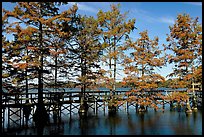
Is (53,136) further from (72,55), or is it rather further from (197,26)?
(197,26)

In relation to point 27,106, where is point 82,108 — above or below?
below

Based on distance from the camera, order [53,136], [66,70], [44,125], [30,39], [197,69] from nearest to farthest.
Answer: [53,136] → [44,125] → [30,39] → [66,70] → [197,69]

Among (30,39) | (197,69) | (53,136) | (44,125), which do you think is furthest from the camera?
(197,69)

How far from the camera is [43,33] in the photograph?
73.5 ft

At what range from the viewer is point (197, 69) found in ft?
93.2

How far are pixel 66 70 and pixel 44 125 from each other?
7738 millimetres

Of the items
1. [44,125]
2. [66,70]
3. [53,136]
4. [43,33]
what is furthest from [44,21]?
[53,136]

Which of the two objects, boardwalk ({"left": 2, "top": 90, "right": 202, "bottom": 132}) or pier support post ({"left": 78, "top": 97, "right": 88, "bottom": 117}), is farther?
pier support post ({"left": 78, "top": 97, "right": 88, "bottom": 117})

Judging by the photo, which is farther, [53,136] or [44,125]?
[44,125]

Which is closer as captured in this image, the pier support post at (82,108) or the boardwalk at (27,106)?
the boardwalk at (27,106)

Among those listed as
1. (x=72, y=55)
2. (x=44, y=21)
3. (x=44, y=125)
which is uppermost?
(x=44, y=21)

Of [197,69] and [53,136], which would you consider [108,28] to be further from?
[53,136]

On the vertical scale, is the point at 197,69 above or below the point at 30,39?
below

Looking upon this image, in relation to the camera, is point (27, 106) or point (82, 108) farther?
point (82, 108)
